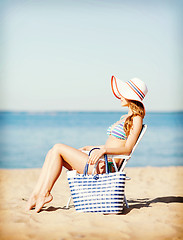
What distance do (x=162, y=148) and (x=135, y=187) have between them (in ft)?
32.9

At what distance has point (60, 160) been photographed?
3953mm

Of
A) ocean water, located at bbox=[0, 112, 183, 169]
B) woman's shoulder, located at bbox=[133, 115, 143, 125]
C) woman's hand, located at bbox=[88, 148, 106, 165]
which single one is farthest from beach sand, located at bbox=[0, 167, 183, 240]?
ocean water, located at bbox=[0, 112, 183, 169]

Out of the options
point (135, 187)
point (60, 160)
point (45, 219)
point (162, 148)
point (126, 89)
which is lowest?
point (162, 148)

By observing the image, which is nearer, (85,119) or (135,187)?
(135,187)

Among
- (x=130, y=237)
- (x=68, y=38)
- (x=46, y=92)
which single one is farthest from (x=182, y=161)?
(x=46, y=92)

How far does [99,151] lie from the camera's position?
3748mm

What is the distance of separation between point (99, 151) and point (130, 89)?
81cm

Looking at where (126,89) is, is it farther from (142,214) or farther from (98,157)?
(142,214)

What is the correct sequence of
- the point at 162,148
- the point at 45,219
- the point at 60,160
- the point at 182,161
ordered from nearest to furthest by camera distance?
the point at 45,219
the point at 60,160
the point at 182,161
the point at 162,148

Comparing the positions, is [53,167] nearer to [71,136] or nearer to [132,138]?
[132,138]

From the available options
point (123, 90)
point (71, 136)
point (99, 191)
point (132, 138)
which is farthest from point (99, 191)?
point (71, 136)

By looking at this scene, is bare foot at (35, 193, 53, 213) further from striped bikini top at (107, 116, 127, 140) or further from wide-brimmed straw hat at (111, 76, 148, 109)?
wide-brimmed straw hat at (111, 76, 148, 109)

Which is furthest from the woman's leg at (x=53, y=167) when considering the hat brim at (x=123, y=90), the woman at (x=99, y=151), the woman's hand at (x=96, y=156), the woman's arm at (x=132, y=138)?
the hat brim at (x=123, y=90)

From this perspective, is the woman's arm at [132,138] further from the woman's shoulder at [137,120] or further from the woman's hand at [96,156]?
the woman's hand at [96,156]
